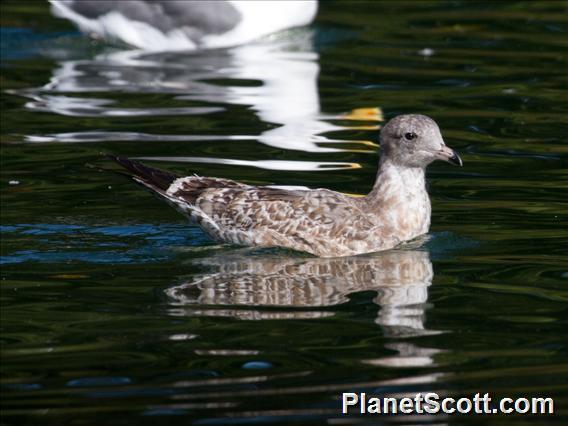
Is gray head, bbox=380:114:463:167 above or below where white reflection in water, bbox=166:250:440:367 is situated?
above

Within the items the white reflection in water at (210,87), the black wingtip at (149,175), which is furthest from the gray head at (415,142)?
the white reflection in water at (210,87)

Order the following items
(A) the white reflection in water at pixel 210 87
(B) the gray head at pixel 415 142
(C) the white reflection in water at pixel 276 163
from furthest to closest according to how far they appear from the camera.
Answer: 1. (A) the white reflection in water at pixel 210 87
2. (C) the white reflection in water at pixel 276 163
3. (B) the gray head at pixel 415 142

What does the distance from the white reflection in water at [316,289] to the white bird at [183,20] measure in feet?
25.4

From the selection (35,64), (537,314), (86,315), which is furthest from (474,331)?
(35,64)

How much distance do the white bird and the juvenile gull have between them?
7238 millimetres

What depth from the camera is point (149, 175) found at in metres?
10.7

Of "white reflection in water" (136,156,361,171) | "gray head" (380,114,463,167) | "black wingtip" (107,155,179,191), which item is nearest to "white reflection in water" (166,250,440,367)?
"gray head" (380,114,463,167)

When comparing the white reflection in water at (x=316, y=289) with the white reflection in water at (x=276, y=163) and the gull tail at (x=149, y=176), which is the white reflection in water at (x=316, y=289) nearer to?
the gull tail at (x=149, y=176)

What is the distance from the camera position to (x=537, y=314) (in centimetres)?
879

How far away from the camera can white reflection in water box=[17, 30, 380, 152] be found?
14164 mm

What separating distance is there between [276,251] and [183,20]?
25.4 ft

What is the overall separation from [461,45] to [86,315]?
32.7 ft

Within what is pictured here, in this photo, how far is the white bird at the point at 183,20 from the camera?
17719mm

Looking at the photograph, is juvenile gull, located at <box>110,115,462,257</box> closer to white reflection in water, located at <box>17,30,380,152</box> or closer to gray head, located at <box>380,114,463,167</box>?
gray head, located at <box>380,114,463,167</box>
